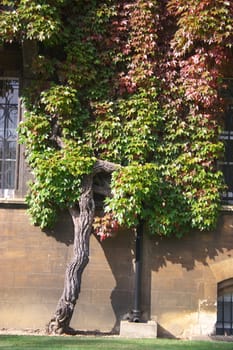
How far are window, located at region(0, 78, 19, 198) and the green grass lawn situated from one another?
286 centimetres

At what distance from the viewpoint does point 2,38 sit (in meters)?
9.80

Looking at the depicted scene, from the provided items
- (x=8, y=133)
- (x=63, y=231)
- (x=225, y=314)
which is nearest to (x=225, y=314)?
(x=225, y=314)

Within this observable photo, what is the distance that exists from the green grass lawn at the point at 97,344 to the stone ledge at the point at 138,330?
30 cm

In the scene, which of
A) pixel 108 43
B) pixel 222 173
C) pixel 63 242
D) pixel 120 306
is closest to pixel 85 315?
pixel 120 306

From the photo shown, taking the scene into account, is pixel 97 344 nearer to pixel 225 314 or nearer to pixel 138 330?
pixel 138 330

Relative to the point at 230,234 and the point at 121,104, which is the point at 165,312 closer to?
the point at 230,234

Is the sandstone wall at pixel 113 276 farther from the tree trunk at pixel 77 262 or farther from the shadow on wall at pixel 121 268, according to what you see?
the tree trunk at pixel 77 262

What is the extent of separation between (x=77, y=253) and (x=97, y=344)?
1.66 metres

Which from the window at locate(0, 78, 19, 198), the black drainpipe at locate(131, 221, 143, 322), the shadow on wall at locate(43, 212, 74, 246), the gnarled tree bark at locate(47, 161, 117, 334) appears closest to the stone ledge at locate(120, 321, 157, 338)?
the black drainpipe at locate(131, 221, 143, 322)

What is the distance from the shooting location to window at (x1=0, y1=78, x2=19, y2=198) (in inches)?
430

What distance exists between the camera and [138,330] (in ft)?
32.1

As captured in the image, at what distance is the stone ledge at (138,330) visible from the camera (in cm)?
973

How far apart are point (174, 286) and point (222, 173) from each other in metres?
2.14

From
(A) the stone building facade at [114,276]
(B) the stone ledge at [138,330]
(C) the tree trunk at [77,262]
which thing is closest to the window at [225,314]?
(A) the stone building facade at [114,276]
